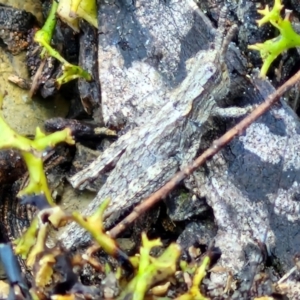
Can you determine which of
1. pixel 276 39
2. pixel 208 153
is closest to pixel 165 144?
pixel 208 153

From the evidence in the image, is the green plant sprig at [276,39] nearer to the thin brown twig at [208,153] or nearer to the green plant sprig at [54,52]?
the thin brown twig at [208,153]

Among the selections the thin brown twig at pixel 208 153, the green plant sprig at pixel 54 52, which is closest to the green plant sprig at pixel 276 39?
the thin brown twig at pixel 208 153

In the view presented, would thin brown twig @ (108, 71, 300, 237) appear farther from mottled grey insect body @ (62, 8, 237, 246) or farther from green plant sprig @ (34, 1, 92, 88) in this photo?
green plant sprig @ (34, 1, 92, 88)

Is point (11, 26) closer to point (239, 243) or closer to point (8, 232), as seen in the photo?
point (8, 232)

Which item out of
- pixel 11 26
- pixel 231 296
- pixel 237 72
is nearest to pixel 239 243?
pixel 231 296

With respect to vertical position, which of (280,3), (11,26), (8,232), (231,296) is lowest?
(231,296)

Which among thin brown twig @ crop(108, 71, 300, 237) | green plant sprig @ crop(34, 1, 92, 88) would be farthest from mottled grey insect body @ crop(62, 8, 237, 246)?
green plant sprig @ crop(34, 1, 92, 88)

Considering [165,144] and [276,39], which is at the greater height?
[276,39]

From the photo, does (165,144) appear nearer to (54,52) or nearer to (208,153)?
(208,153)
